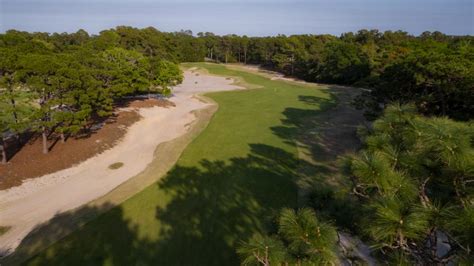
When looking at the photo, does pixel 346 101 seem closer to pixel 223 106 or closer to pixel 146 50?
pixel 223 106

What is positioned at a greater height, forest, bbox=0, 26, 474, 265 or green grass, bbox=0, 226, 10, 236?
forest, bbox=0, 26, 474, 265

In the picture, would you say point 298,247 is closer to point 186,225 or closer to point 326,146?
point 186,225

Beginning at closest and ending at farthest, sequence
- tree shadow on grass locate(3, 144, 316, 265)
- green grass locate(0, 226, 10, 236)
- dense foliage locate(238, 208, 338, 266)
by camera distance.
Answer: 1. dense foliage locate(238, 208, 338, 266)
2. tree shadow on grass locate(3, 144, 316, 265)
3. green grass locate(0, 226, 10, 236)

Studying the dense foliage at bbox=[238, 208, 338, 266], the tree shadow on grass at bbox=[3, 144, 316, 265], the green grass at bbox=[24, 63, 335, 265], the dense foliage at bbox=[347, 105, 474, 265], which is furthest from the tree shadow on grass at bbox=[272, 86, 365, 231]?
the dense foliage at bbox=[238, 208, 338, 266]

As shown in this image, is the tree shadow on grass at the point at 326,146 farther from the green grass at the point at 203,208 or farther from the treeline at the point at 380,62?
the treeline at the point at 380,62

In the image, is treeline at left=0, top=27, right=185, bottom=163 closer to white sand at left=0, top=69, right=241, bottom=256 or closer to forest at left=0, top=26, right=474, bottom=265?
forest at left=0, top=26, right=474, bottom=265
